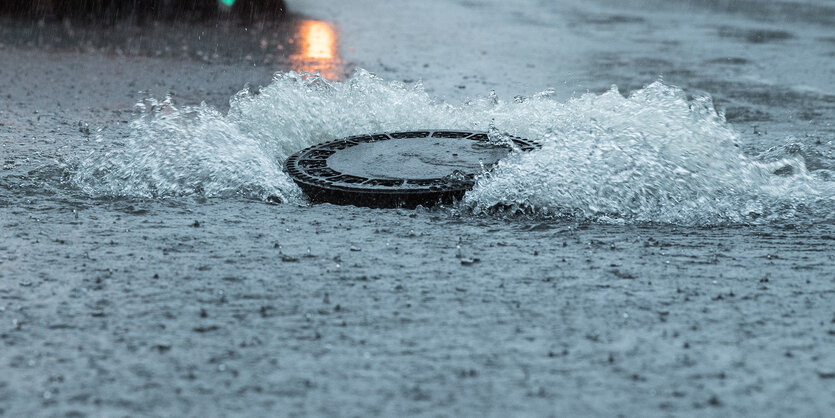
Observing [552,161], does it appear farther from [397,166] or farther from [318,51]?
[318,51]

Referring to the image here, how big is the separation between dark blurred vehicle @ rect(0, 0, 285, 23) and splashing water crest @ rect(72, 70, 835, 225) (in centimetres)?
706

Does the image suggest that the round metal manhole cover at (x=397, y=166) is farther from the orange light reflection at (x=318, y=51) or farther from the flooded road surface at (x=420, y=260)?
the orange light reflection at (x=318, y=51)

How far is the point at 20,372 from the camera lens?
110 inches

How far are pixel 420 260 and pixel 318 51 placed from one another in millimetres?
6924

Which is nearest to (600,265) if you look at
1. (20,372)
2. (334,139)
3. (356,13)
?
(20,372)

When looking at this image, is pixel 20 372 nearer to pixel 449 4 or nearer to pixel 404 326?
pixel 404 326

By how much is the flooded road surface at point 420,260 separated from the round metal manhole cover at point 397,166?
4.1 inches

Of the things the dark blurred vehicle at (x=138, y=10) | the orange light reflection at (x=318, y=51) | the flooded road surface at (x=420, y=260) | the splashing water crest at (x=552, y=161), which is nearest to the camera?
the flooded road surface at (x=420, y=260)

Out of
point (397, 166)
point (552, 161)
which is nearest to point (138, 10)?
point (397, 166)

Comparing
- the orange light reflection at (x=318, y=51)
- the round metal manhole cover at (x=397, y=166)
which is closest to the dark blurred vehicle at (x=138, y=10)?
the orange light reflection at (x=318, y=51)

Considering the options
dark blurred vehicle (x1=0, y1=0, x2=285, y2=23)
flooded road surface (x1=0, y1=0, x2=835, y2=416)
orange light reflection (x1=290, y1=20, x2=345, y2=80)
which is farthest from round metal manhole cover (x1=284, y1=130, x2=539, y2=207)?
dark blurred vehicle (x1=0, y1=0, x2=285, y2=23)

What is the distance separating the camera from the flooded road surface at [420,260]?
272cm

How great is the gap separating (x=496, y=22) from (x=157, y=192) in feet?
29.3

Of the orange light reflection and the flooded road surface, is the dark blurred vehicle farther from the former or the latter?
the flooded road surface
